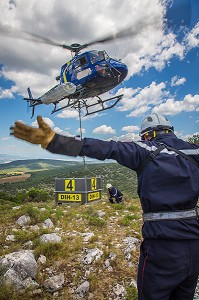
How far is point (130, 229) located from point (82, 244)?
211 cm

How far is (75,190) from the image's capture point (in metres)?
13.1

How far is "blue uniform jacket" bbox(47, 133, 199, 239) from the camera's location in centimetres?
234

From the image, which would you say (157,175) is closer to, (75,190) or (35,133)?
(35,133)

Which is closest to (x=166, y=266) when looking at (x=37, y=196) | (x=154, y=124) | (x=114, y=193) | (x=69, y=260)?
(x=154, y=124)

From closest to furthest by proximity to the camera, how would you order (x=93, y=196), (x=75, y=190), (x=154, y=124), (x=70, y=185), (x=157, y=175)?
(x=157, y=175)
(x=154, y=124)
(x=75, y=190)
(x=70, y=185)
(x=93, y=196)

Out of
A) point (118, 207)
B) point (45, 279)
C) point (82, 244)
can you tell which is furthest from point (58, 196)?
point (45, 279)

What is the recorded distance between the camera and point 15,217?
9.20 metres

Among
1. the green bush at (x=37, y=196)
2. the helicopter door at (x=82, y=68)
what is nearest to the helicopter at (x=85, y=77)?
the helicopter door at (x=82, y=68)

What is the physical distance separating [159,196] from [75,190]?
35.8 ft

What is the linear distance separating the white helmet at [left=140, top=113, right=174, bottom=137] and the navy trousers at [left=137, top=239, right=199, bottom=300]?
129 cm

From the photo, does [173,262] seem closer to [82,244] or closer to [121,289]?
[121,289]

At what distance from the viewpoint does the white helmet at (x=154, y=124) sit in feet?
9.76

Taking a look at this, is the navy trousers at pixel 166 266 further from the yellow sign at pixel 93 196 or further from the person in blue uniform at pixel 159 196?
the yellow sign at pixel 93 196

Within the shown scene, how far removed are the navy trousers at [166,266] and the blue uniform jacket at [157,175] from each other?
0.32 ft
